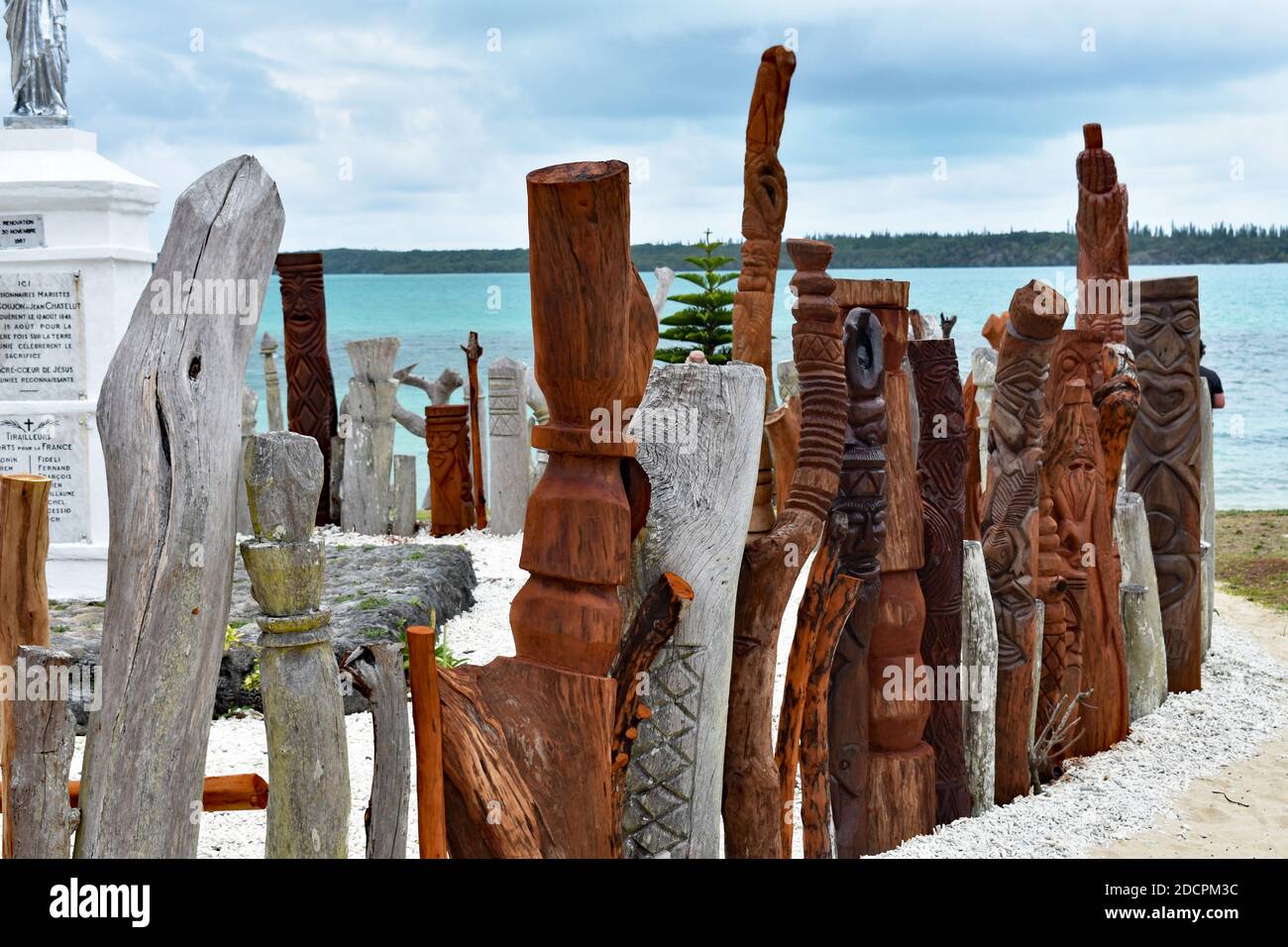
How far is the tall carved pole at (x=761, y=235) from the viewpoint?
3332 mm

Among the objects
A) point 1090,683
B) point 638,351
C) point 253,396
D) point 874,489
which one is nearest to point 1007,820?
point 1090,683

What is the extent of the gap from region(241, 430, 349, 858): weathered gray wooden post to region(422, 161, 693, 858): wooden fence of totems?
248mm

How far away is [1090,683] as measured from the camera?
5.19 meters

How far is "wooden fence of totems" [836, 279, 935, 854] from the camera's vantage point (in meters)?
3.92

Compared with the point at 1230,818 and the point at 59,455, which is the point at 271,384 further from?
the point at 1230,818

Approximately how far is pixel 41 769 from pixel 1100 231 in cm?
482

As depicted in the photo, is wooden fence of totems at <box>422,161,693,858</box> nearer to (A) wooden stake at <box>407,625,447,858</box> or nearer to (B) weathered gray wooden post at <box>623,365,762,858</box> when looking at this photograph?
(A) wooden stake at <box>407,625,447,858</box>

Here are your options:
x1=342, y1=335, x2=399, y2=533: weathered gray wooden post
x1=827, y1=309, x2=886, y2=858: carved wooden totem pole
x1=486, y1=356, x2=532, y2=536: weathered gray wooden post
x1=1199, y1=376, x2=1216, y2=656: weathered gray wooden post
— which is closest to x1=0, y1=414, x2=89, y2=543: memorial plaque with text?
x1=342, y1=335, x2=399, y2=533: weathered gray wooden post

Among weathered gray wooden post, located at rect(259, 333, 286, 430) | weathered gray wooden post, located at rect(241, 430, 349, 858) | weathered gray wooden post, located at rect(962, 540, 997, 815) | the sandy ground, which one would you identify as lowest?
the sandy ground

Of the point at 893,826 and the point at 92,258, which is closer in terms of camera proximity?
the point at 893,826

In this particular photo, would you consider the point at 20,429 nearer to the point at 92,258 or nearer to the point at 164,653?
the point at 92,258

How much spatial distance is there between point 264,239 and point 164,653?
90 cm

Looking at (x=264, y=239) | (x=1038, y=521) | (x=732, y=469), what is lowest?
(x=1038, y=521)

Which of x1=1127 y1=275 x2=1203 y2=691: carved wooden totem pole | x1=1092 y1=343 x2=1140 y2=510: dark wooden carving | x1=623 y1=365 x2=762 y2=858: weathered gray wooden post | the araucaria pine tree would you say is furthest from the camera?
the araucaria pine tree
